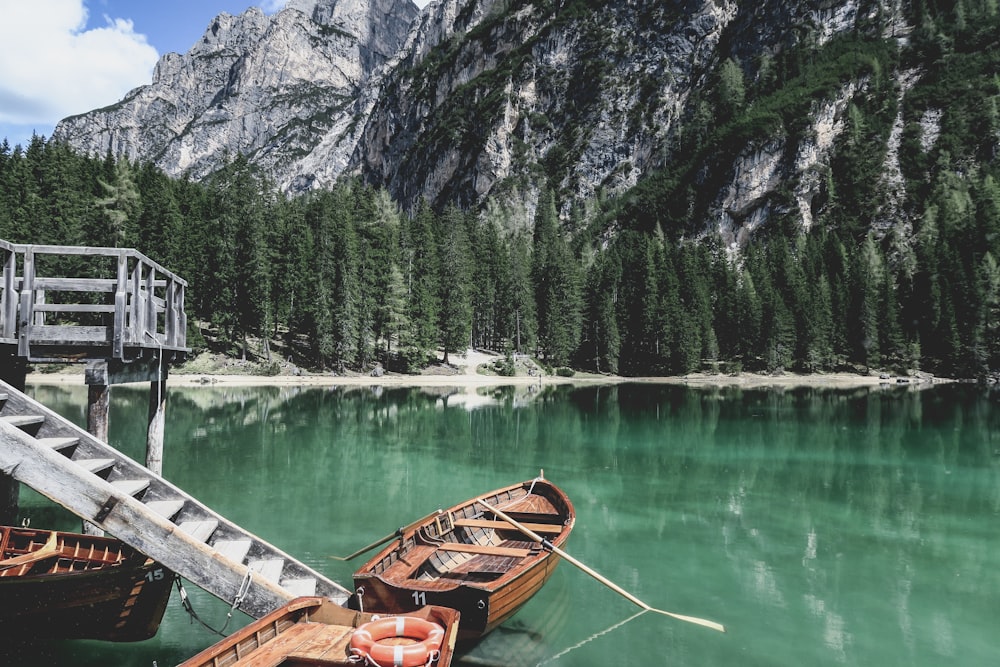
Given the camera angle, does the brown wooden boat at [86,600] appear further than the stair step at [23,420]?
Yes

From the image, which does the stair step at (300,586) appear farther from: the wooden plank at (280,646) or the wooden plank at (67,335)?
the wooden plank at (67,335)

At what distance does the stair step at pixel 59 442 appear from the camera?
22.8ft

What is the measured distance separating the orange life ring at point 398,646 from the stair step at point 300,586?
137cm

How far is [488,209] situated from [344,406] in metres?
109

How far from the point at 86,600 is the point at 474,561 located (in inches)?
224

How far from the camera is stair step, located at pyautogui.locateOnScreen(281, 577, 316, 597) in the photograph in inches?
292

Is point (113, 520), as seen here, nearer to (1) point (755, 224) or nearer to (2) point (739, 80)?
(1) point (755, 224)

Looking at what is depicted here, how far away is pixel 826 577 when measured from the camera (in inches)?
483

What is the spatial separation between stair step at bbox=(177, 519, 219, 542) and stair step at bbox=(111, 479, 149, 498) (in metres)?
0.67

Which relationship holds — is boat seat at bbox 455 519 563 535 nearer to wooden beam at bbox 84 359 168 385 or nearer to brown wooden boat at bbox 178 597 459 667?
brown wooden boat at bbox 178 597 459 667

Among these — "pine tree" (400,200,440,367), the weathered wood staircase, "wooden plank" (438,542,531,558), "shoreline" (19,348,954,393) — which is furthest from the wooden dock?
"pine tree" (400,200,440,367)

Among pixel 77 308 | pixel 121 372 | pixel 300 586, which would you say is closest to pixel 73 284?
pixel 77 308

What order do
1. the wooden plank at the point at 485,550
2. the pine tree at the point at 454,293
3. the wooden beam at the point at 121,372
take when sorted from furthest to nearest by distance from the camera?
the pine tree at the point at 454,293, the wooden plank at the point at 485,550, the wooden beam at the point at 121,372

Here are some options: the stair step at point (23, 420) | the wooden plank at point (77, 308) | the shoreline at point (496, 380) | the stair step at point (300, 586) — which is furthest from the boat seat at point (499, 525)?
the shoreline at point (496, 380)
